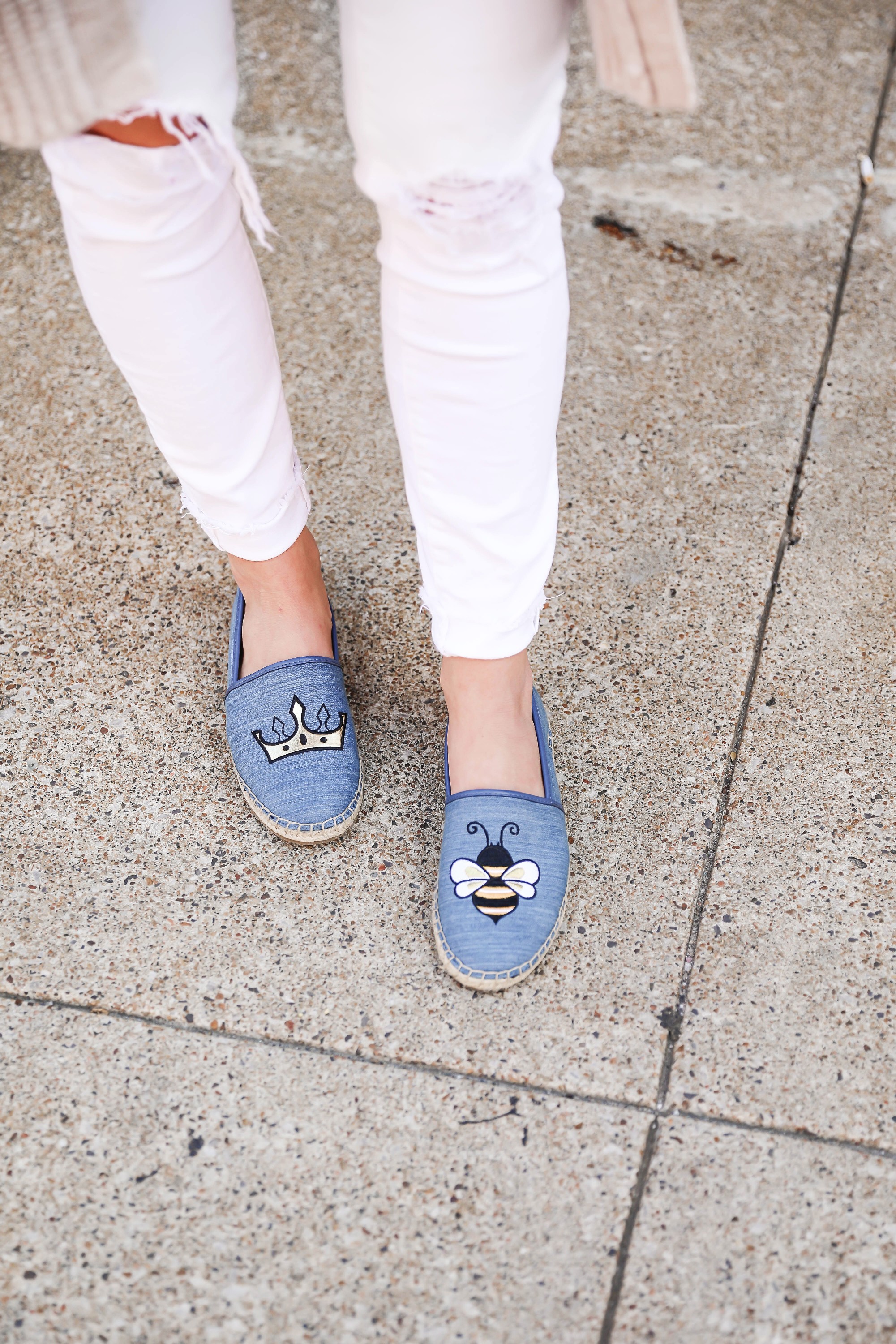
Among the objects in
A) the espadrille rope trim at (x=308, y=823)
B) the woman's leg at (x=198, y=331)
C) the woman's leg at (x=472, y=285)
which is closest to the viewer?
the woman's leg at (x=472, y=285)

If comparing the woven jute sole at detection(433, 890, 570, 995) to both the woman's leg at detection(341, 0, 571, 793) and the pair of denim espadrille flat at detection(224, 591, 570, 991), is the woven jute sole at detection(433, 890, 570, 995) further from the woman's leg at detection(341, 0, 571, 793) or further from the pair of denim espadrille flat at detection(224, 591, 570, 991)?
the woman's leg at detection(341, 0, 571, 793)

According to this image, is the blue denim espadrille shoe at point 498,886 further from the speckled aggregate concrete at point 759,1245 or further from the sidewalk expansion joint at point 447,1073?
the speckled aggregate concrete at point 759,1245

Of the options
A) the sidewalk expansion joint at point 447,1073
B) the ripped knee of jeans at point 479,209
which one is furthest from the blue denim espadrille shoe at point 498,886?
the ripped knee of jeans at point 479,209

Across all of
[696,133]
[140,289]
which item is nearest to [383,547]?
[140,289]

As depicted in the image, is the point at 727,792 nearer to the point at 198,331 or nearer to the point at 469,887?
the point at 469,887

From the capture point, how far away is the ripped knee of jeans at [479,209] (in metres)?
0.97

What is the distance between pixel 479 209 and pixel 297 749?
0.83m

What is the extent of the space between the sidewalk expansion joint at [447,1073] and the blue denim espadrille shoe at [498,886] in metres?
0.12

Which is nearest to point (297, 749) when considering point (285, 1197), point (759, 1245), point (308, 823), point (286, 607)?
point (308, 823)

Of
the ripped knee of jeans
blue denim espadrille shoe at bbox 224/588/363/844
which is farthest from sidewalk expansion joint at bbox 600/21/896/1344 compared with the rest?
the ripped knee of jeans

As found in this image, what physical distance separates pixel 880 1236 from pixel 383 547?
51.3 inches

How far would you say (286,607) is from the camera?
159 centimetres

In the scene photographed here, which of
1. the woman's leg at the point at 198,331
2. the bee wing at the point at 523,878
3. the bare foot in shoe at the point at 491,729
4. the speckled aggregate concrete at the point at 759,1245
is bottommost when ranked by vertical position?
the speckled aggregate concrete at the point at 759,1245

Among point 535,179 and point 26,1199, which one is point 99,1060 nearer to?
point 26,1199
